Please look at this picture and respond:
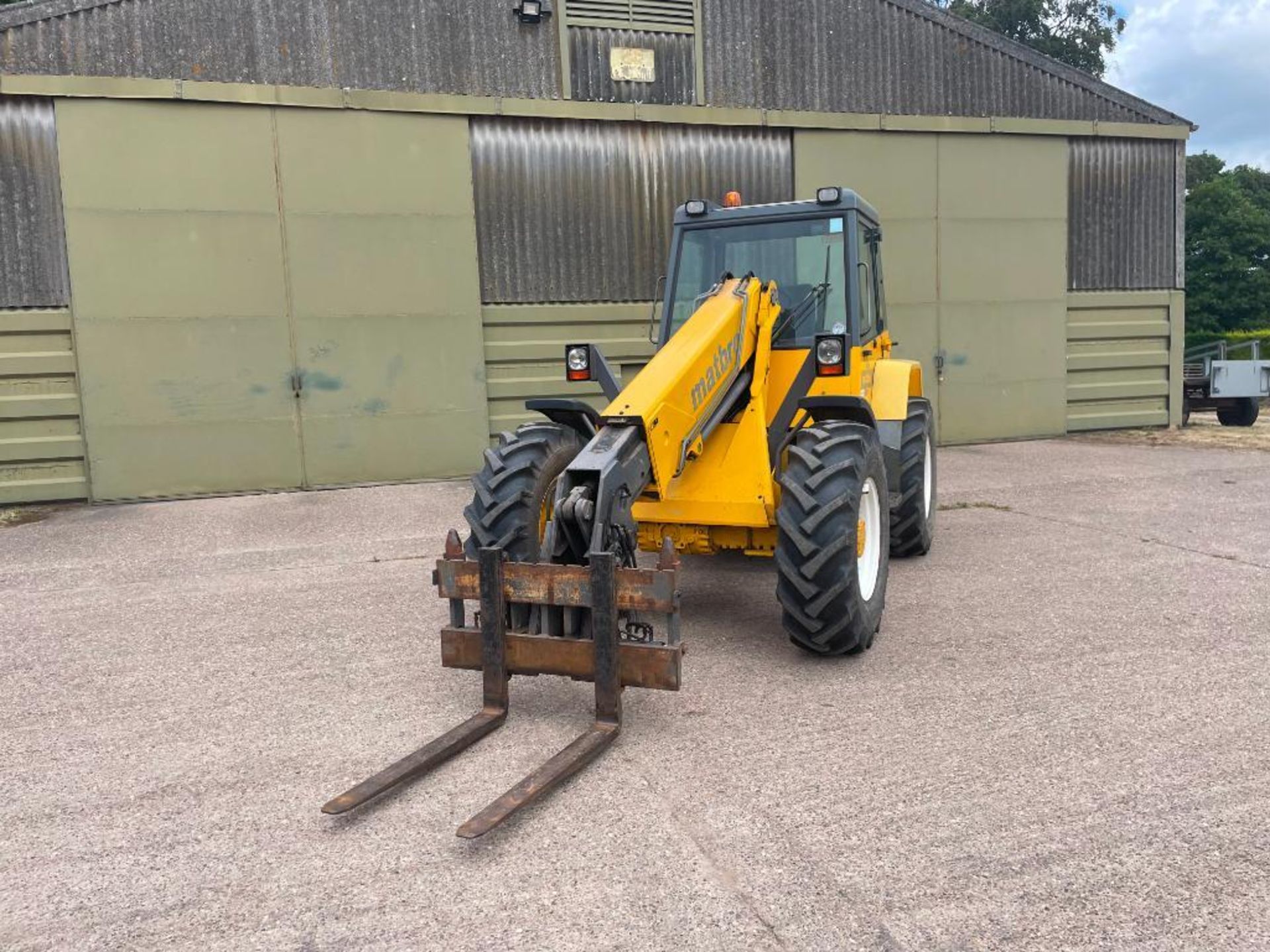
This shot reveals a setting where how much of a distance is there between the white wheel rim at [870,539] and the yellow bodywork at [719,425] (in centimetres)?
49

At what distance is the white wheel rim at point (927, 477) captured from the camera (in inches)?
297

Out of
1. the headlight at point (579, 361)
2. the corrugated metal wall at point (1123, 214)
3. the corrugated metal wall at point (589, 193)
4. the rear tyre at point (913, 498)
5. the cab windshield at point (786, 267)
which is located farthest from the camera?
the corrugated metal wall at point (1123, 214)

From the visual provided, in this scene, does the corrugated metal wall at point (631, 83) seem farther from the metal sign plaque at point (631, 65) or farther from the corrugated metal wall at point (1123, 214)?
the corrugated metal wall at point (1123, 214)

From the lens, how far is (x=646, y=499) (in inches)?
217

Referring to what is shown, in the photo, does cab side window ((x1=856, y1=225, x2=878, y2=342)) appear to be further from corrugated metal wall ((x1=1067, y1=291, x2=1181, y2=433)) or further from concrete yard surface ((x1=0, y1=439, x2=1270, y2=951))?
corrugated metal wall ((x1=1067, y1=291, x2=1181, y2=433))

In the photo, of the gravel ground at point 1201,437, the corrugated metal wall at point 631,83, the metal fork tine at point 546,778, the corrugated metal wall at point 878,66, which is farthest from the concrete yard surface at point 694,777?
the corrugated metal wall at point 878,66

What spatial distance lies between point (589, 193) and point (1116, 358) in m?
8.56

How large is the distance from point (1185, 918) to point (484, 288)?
10.6 m

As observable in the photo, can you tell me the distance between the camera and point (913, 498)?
7367 millimetres

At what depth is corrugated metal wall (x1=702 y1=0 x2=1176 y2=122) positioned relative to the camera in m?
12.7

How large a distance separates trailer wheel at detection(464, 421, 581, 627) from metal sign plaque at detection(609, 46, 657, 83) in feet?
27.1

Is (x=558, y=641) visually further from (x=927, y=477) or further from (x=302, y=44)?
(x=302, y=44)

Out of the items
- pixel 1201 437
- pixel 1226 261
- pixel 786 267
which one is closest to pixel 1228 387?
pixel 1201 437

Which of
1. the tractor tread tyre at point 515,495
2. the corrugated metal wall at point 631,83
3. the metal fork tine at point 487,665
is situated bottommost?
the metal fork tine at point 487,665
